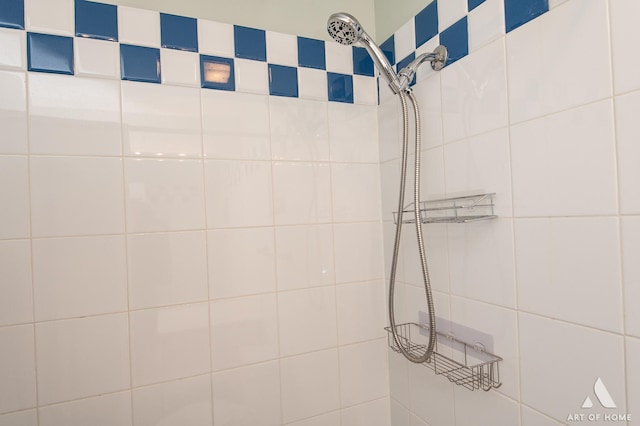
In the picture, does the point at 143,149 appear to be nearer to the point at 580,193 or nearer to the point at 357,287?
the point at 357,287

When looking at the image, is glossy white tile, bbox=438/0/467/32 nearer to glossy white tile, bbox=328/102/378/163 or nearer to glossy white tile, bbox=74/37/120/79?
glossy white tile, bbox=328/102/378/163

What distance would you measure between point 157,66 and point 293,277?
31.6 inches

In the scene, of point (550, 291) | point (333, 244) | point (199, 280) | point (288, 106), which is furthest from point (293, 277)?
point (550, 291)

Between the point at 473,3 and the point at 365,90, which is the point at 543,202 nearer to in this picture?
the point at 473,3

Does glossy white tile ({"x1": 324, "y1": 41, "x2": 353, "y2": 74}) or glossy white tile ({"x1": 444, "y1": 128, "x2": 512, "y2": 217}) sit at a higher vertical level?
glossy white tile ({"x1": 324, "y1": 41, "x2": 353, "y2": 74})

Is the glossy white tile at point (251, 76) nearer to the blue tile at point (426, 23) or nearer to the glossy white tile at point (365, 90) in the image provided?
the glossy white tile at point (365, 90)

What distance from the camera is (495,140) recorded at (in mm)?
857

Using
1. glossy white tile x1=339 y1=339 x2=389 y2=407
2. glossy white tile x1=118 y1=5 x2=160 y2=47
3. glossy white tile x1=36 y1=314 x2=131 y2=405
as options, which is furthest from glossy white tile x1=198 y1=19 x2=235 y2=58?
glossy white tile x1=339 y1=339 x2=389 y2=407

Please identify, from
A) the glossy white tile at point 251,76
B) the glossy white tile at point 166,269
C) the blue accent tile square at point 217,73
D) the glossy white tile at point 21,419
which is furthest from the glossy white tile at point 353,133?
the glossy white tile at point 21,419

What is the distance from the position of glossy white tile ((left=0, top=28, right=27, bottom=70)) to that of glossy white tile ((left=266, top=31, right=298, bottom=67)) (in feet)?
2.22

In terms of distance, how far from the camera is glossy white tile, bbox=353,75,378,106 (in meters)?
1.29

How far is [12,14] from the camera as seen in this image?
34.7 inches

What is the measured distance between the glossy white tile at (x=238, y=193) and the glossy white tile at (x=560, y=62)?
754 mm

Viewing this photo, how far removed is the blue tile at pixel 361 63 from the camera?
4.22ft
